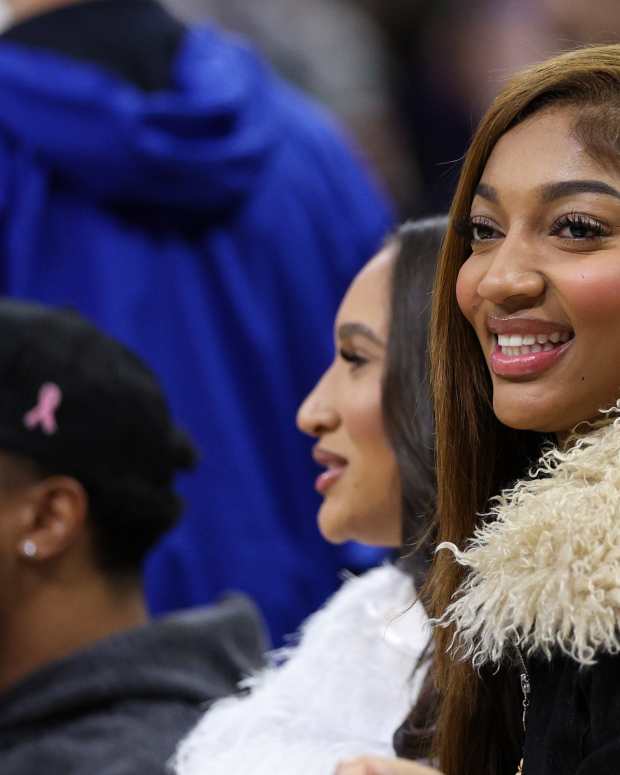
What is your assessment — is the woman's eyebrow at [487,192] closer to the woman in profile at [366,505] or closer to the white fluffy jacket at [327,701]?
the woman in profile at [366,505]

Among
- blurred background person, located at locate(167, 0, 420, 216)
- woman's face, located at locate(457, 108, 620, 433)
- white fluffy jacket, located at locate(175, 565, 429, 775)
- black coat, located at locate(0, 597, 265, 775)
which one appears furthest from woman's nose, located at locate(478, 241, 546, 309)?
blurred background person, located at locate(167, 0, 420, 216)

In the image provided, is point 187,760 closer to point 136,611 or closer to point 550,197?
point 136,611

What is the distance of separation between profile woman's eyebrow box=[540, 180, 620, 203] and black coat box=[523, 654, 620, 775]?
452mm

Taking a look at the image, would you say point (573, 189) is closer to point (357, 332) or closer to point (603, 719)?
point (603, 719)

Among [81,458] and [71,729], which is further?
[81,458]

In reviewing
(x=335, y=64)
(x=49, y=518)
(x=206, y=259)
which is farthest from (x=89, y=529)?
(x=335, y=64)

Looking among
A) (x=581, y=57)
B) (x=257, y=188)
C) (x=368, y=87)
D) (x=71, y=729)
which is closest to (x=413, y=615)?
(x=71, y=729)

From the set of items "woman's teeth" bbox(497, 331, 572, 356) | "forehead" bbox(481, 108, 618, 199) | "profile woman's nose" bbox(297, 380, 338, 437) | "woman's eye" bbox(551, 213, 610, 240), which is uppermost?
"forehead" bbox(481, 108, 618, 199)

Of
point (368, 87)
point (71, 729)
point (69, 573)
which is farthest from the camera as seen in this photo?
point (368, 87)

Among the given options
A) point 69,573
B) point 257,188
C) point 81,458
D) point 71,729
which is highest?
point 257,188

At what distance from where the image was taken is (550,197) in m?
1.64

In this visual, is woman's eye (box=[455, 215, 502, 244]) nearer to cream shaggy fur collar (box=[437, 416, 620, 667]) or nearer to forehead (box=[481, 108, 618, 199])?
forehead (box=[481, 108, 618, 199])

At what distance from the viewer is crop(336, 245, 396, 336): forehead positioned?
2.22 meters

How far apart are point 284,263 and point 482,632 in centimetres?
187
